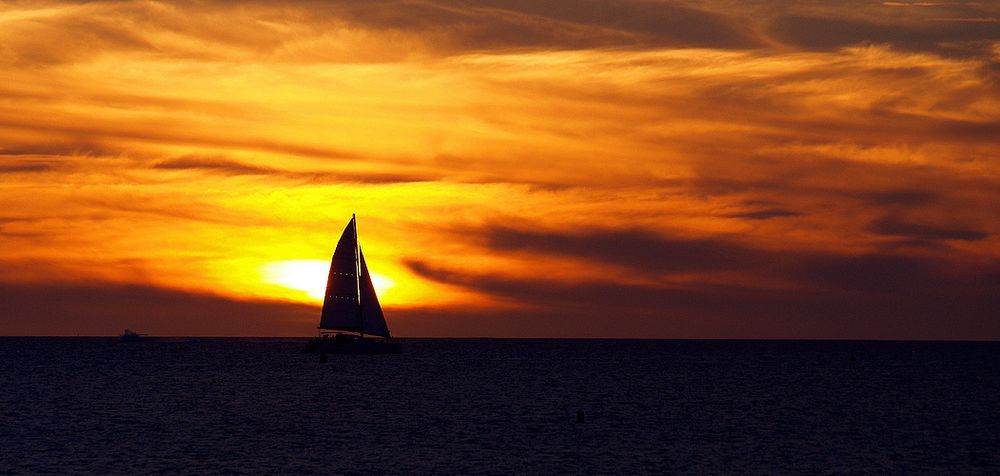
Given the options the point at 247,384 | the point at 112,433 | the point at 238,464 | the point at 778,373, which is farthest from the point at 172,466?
the point at 778,373

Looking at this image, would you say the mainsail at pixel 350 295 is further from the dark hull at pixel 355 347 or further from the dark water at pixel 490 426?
the dark water at pixel 490 426

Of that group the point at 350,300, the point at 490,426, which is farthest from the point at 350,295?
the point at 490,426

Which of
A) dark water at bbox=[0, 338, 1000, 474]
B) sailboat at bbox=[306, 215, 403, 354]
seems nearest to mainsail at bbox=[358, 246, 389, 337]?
sailboat at bbox=[306, 215, 403, 354]

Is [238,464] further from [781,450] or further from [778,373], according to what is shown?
[778,373]

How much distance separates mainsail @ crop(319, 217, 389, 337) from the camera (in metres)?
171

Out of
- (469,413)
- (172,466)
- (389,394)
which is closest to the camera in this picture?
(172,466)

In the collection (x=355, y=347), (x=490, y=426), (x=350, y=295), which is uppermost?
(x=350, y=295)

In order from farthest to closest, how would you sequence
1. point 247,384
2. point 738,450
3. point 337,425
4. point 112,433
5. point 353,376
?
point 353,376
point 247,384
point 337,425
point 112,433
point 738,450

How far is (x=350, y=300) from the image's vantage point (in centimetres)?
17462

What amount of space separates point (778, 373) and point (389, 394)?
91.2 meters

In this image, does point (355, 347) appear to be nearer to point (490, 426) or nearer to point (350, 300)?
point (350, 300)

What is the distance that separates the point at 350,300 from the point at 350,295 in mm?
988

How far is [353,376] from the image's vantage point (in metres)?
168

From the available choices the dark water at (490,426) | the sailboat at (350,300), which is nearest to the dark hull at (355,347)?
the sailboat at (350,300)
